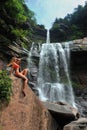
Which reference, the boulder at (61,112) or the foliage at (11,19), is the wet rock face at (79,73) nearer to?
the foliage at (11,19)

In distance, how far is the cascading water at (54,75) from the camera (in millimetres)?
23984

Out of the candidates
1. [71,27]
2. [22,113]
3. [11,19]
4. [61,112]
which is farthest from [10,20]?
[71,27]

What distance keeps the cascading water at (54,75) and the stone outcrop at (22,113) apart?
11.9 meters

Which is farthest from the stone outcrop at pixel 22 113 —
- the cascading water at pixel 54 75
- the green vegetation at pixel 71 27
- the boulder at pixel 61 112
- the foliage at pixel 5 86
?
the green vegetation at pixel 71 27

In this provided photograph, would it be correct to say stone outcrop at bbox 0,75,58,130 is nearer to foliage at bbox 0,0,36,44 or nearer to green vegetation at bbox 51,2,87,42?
foliage at bbox 0,0,36,44

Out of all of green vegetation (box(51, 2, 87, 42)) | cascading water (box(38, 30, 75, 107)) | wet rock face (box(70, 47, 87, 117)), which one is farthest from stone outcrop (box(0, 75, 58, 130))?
green vegetation (box(51, 2, 87, 42))

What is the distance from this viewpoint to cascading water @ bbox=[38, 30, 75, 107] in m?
24.0

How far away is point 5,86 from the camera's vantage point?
9.08 metres

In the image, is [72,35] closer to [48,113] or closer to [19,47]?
[19,47]

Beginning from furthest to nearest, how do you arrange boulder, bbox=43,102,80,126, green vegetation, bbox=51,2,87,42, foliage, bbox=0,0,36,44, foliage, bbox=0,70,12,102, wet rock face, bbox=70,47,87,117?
green vegetation, bbox=51,2,87,42 < wet rock face, bbox=70,47,87,117 < foliage, bbox=0,0,36,44 < boulder, bbox=43,102,80,126 < foliage, bbox=0,70,12,102

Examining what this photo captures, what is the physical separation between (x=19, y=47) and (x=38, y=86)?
373cm

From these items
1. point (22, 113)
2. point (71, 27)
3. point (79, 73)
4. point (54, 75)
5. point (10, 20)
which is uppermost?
point (71, 27)

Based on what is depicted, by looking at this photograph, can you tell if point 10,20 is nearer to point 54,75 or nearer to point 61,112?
point 54,75

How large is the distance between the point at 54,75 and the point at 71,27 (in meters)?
13.5
